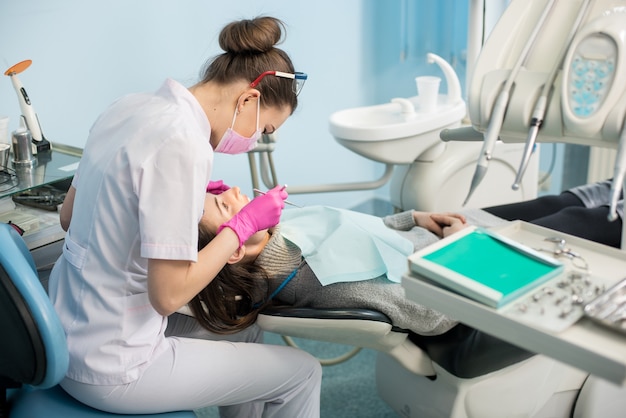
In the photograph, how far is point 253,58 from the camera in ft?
4.60

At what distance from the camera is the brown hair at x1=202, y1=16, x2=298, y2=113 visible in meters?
1.40

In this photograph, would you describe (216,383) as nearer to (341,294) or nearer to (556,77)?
(341,294)

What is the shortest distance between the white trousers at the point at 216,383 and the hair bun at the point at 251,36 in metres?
0.62

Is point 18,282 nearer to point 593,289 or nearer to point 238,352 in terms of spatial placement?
point 238,352

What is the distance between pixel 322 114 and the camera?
3221 millimetres

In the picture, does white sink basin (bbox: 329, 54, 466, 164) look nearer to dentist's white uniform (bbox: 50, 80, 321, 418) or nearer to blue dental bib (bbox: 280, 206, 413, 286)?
blue dental bib (bbox: 280, 206, 413, 286)

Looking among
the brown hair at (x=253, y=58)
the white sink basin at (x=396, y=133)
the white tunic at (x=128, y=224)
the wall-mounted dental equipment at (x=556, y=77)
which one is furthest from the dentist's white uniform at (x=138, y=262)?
the white sink basin at (x=396, y=133)

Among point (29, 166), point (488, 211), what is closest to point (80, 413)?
point (29, 166)

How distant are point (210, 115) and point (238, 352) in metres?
0.50

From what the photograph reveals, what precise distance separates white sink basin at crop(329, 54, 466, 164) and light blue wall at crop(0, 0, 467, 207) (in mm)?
212

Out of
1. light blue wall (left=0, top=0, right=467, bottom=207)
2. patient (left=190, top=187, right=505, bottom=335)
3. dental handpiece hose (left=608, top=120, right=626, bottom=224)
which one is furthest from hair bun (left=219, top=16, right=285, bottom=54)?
dental handpiece hose (left=608, top=120, right=626, bottom=224)

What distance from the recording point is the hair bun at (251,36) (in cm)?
140

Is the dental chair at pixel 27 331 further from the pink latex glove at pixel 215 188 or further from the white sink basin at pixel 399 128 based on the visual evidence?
the white sink basin at pixel 399 128

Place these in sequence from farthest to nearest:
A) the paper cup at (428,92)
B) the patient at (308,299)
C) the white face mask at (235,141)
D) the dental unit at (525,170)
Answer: the paper cup at (428,92)
the patient at (308,299)
the white face mask at (235,141)
the dental unit at (525,170)
